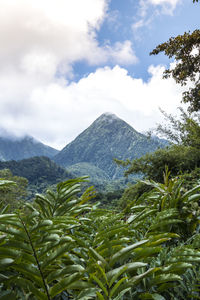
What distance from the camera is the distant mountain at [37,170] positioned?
127625mm

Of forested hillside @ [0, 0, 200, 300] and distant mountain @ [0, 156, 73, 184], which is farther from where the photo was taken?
distant mountain @ [0, 156, 73, 184]

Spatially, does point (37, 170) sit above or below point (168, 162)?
above

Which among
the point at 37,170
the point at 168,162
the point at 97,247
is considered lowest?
the point at 97,247

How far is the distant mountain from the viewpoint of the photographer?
128m

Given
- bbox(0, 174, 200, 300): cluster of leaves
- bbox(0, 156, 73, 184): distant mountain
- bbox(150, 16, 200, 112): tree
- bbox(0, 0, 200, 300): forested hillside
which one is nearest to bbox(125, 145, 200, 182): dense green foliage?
bbox(150, 16, 200, 112): tree

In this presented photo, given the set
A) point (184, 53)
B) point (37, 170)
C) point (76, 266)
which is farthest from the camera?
point (37, 170)

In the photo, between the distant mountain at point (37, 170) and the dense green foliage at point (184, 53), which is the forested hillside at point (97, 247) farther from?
the distant mountain at point (37, 170)

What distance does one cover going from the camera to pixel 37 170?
137250 millimetres

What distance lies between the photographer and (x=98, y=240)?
0.71 m

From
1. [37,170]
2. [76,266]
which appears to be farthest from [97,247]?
[37,170]

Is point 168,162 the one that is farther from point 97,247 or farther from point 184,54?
point 97,247

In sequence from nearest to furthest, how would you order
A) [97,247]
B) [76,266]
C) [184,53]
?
[76,266] → [97,247] → [184,53]

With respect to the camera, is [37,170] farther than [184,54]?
Yes

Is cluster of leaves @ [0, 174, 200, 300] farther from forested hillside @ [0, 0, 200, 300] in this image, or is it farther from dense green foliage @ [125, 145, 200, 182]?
dense green foliage @ [125, 145, 200, 182]
